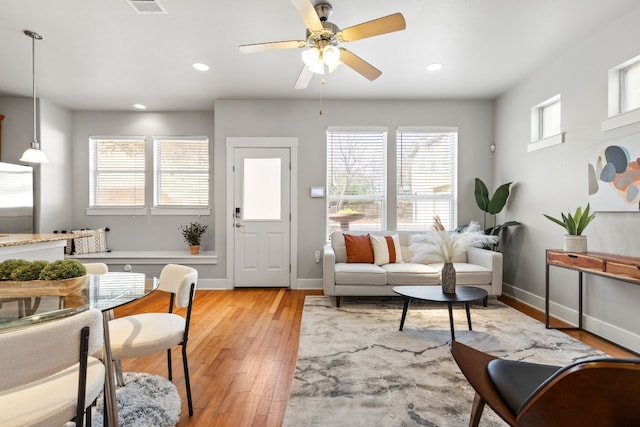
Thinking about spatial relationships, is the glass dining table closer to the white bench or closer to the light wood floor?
the light wood floor

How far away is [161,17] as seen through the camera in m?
2.81

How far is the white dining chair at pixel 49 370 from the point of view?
0.92m

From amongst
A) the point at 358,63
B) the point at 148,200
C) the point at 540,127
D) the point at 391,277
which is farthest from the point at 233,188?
the point at 540,127

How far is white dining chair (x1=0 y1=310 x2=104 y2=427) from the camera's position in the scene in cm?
92

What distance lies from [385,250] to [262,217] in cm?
189

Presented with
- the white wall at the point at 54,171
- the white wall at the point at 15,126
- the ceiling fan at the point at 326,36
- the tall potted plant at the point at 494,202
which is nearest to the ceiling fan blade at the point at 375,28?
the ceiling fan at the point at 326,36

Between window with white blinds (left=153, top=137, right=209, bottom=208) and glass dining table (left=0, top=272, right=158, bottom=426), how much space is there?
3.97 m

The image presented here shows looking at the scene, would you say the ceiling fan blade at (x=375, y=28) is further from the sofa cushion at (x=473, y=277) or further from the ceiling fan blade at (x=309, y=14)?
the sofa cushion at (x=473, y=277)

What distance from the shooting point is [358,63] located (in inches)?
106

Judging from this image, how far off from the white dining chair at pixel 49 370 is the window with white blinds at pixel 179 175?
451cm

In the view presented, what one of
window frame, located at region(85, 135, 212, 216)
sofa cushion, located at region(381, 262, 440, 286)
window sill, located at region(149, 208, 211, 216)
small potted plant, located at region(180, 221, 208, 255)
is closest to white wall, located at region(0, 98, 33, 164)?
window frame, located at region(85, 135, 212, 216)

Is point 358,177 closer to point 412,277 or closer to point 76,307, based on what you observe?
point 412,277

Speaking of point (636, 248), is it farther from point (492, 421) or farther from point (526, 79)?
point (526, 79)

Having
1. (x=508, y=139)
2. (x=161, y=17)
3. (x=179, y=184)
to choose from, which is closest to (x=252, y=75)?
(x=161, y=17)
